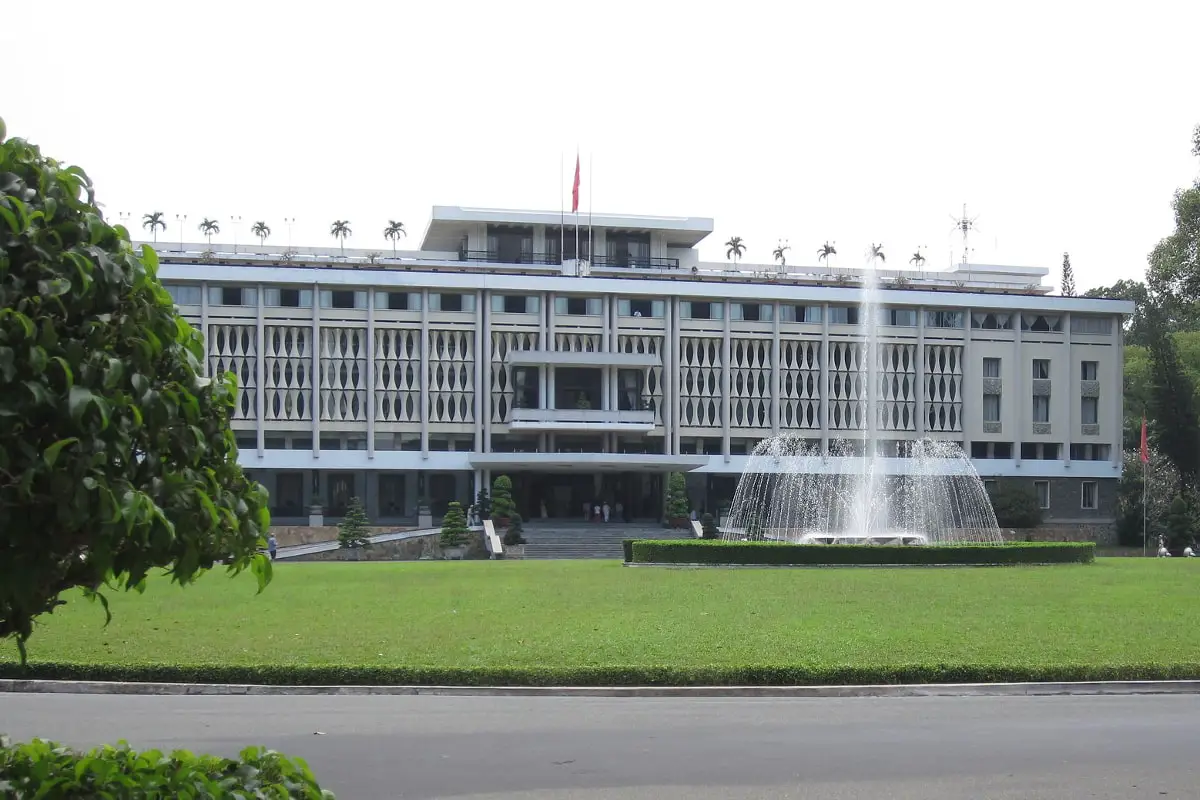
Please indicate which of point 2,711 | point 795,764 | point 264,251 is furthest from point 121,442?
point 264,251

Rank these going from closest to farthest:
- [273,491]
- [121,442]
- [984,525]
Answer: [121,442], [984,525], [273,491]

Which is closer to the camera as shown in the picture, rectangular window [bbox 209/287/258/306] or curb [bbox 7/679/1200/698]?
curb [bbox 7/679/1200/698]

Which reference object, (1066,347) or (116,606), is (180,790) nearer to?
(116,606)

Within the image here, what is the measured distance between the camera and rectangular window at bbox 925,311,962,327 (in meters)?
74.6

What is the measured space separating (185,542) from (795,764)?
282 inches

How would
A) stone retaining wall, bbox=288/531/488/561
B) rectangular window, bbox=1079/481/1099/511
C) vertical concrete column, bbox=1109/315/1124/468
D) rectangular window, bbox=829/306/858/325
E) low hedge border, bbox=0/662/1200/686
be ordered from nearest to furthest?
low hedge border, bbox=0/662/1200/686 < stone retaining wall, bbox=288/531/488/561 < rectangular window, bbox=829/306/858/325 < rectangular window, bbox=1079/481/1099/511 < vertical concrete column, bbox=1109/315/1124/468

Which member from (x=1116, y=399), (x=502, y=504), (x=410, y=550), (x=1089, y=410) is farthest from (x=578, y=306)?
(x=1116, y=399)

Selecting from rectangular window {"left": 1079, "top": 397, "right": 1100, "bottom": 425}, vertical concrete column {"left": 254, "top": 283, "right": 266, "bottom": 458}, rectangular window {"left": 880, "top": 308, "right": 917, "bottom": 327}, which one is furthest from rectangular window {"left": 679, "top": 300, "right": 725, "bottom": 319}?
vertical concrete column {"left": 254, "top": 283, "right": 266, "bottom": 458}

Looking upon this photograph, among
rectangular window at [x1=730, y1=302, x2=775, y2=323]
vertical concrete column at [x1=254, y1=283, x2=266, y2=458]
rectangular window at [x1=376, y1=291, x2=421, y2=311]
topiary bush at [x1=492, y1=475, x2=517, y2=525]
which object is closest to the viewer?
topiary bush at [x1=492, y1=475, x2=517, y2=525]

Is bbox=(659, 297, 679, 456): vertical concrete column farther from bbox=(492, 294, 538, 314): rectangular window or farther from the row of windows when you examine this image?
bbox=(492, 294, 538, 314): rectangular window

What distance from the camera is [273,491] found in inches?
2699

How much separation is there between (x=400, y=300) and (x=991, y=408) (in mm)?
33151

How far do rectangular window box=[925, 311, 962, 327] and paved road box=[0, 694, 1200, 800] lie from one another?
201 feet

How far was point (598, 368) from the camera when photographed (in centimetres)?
7175
